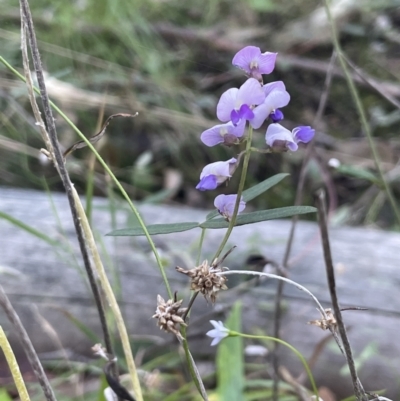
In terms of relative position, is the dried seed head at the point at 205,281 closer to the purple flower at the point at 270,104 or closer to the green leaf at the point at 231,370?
the purple flower at the point at 270,104

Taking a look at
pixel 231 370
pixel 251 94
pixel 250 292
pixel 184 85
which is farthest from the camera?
pixel 184 85

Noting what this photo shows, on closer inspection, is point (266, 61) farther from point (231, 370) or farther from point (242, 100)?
point (231, 370)

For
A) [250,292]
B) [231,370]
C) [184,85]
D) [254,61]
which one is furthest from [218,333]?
[184,85]

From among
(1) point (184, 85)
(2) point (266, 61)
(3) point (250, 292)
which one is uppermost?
(1) point (184, 85)

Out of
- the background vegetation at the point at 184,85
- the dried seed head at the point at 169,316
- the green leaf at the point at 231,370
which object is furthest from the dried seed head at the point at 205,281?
the background vegetation at the point at 184,85

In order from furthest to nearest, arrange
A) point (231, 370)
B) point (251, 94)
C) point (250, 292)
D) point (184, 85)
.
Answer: point (184, 85)
point (250, 292)
point (231, 370)
point (251, 94)

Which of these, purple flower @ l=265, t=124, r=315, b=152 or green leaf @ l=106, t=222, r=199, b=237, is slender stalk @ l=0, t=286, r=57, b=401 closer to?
green leaf @ l=106, t=222, r=199, b=237

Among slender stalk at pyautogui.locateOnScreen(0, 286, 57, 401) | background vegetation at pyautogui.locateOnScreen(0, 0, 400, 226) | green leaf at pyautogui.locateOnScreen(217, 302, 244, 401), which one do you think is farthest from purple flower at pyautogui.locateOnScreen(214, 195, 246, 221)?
background vegetation at pyautogui.locateOnScreen(0, 0, 400, 226)
